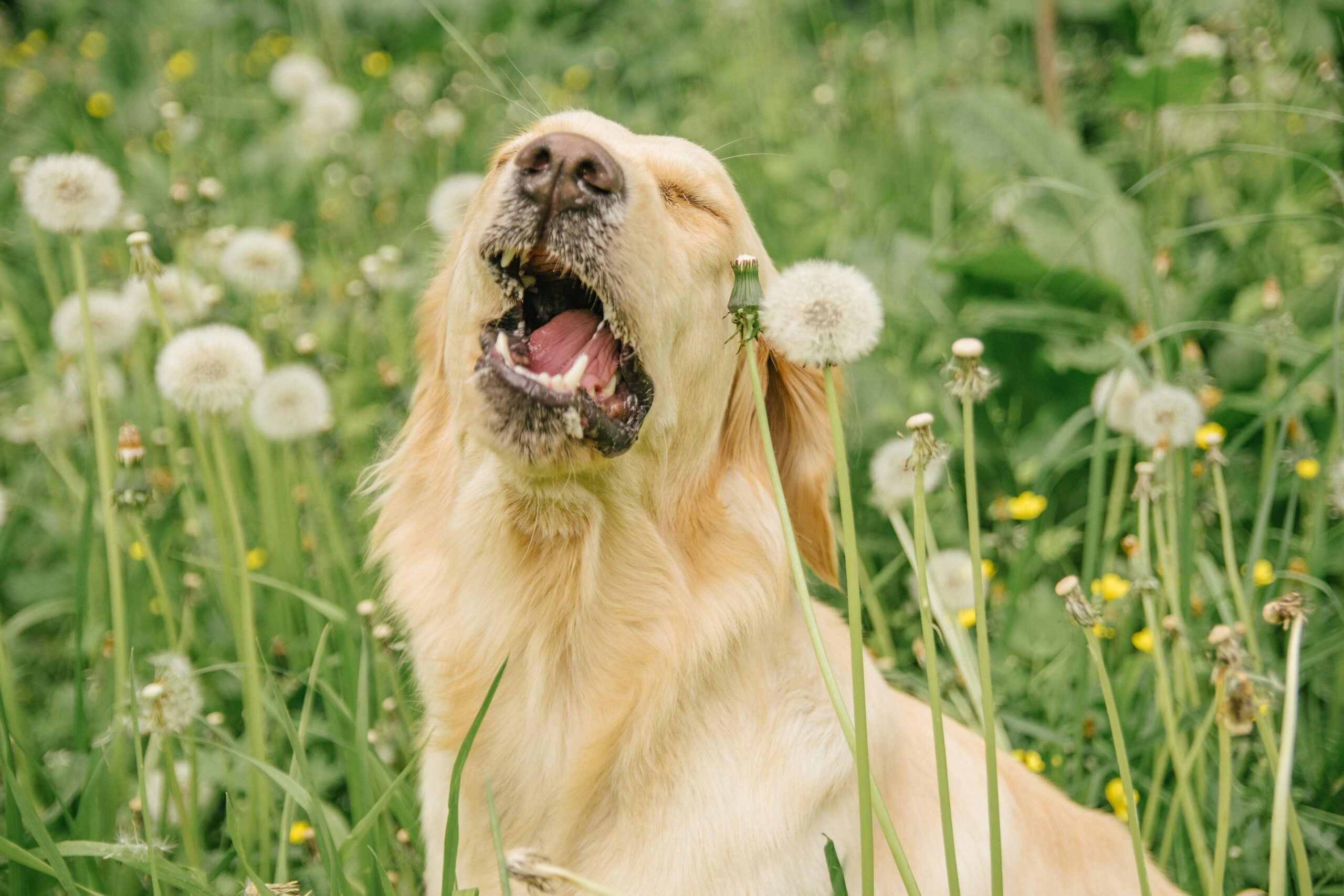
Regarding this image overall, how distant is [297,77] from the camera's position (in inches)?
214

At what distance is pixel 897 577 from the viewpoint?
3.73 metres

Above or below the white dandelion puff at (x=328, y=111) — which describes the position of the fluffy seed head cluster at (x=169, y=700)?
below

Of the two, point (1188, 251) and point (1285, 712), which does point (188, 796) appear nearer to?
point (1285, 712)

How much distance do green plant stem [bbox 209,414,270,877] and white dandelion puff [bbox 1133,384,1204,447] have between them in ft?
6.66

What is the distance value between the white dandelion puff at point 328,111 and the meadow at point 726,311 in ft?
0.07

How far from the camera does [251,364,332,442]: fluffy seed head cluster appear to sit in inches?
109

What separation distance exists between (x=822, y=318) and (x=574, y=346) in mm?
768

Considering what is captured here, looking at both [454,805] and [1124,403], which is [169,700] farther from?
[1124,403]

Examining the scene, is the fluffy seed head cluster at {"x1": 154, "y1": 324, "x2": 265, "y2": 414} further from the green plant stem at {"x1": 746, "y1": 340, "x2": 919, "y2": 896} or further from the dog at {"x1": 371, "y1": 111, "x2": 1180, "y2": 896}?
the green plant stem at {"x1": 746, "y1": 340, "x2": 919, "y2": 896}

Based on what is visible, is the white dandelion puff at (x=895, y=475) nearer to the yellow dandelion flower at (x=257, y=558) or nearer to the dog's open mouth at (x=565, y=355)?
the dog's open mouth at (x=565, y=355)

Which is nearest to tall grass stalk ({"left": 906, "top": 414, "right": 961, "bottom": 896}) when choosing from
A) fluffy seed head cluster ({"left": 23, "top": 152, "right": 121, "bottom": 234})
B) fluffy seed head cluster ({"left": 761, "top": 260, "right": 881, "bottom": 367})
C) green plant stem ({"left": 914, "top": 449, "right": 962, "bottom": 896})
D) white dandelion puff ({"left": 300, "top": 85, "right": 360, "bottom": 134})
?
green plant stem ({"left": 914, "top": 449, "right": 962, "bottom": 896})

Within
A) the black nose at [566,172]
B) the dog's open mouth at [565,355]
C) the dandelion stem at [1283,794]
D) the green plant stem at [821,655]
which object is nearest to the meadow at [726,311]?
the dandelion stem at [1283,794]

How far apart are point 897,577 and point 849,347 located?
2432mm

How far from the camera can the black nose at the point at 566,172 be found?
6.34 ft
